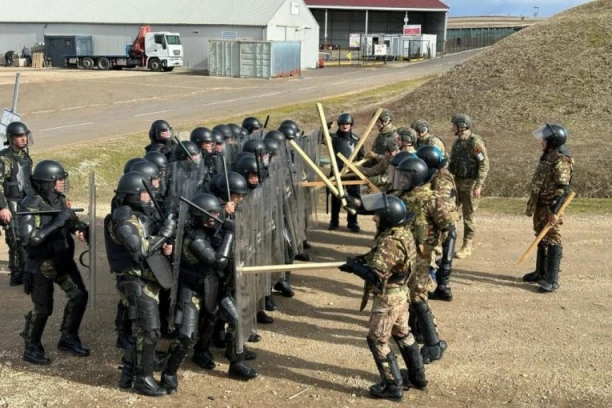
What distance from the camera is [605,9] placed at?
2797cm

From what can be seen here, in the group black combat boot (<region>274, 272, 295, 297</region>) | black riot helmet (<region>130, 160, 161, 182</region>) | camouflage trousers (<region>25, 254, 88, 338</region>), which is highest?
black riot helmet (<region>130, 160, 161, 182</region>)

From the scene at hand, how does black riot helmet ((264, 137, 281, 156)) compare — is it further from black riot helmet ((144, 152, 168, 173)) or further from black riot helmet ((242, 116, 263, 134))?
black riot helmet ((242, 116, 263, 134))

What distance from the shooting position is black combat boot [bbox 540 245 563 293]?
344 inches

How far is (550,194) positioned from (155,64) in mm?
41203

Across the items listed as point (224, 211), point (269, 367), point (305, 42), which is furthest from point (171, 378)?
point (305, 42)

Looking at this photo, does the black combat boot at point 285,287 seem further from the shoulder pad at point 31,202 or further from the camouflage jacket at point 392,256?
the shoulder pad at point 31,202

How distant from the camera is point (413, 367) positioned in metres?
6.20

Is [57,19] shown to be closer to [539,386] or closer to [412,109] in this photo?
[412,109]

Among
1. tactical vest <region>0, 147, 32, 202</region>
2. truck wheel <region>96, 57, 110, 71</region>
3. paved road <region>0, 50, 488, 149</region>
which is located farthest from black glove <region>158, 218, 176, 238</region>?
truck wheel <region>96, 57, 110, 71</region>

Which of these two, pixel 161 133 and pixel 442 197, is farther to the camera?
pixel 161 133

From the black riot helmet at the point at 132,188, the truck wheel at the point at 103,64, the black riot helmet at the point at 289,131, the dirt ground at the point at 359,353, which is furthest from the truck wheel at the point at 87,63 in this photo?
the black riot helmet at the point at 132,188

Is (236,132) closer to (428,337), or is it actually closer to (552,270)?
(552,270)

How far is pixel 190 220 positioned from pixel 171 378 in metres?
1.43

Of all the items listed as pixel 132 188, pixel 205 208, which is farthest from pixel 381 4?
pixel 205 208
